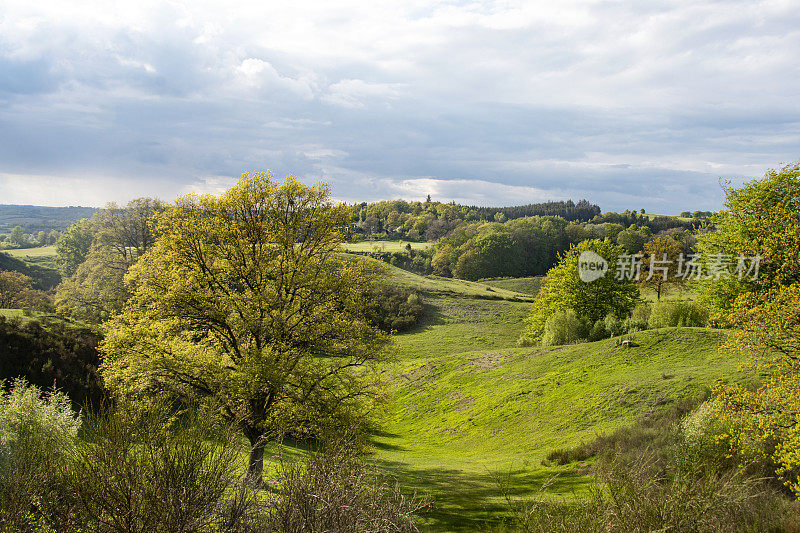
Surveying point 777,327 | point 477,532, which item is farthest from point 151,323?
point 777,327

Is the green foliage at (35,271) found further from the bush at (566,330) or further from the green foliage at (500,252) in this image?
the green foliage at (500,252)

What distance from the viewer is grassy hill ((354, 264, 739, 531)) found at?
18.3 metres

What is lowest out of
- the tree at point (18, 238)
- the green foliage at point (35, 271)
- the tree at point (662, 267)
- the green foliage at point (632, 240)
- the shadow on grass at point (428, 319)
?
the shadow on grass at point (428, 319)

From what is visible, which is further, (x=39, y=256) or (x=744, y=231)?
(x=39, y=256)

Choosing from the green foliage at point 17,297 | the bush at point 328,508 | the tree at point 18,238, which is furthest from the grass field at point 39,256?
the bush at point 328,508

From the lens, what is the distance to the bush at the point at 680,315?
141 ft

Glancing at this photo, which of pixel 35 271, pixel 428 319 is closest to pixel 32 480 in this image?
pixel 428 319

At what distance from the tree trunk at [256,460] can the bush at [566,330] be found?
3311cm

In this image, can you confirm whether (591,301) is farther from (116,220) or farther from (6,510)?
(116,220)

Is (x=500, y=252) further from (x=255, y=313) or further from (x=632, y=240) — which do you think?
(x=255, y=313)

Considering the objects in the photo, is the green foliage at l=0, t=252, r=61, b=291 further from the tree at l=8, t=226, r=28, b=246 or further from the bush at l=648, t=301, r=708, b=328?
the bush at l=648, t=301, r=708, b=328

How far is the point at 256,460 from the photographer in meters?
15.5

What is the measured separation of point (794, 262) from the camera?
56.3 feet

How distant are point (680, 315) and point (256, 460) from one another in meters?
42.6
